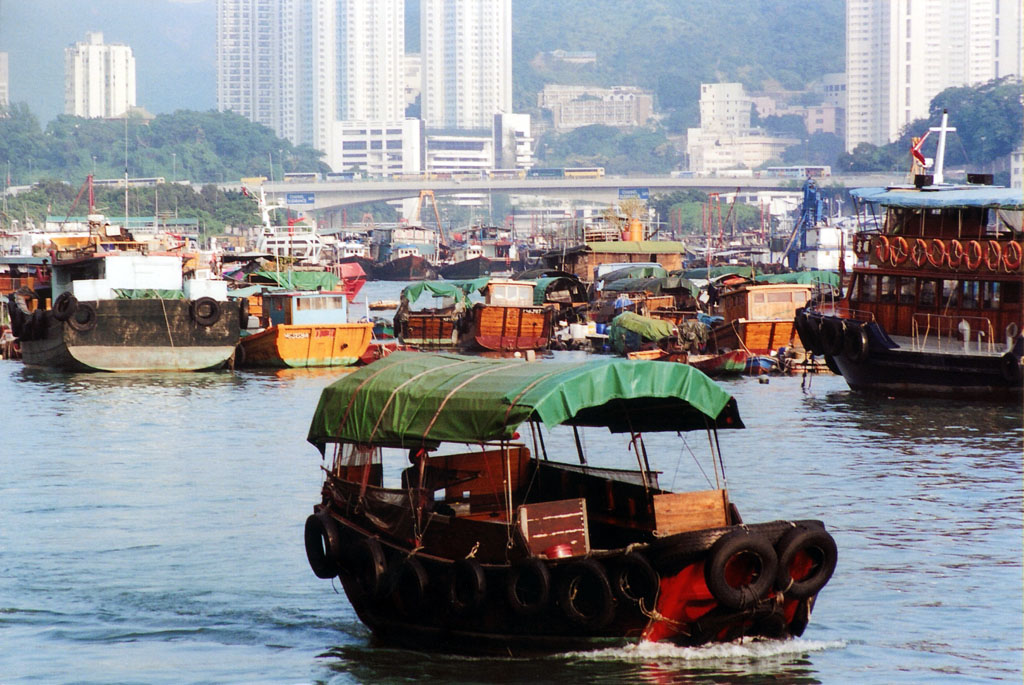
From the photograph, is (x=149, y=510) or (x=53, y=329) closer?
(x=149, y=510)

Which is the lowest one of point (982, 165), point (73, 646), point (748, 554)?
point (73, 646)

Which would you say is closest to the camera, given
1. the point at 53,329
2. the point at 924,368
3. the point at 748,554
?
the point at 748,554

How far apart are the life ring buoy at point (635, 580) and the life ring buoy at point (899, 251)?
22861 millimetres

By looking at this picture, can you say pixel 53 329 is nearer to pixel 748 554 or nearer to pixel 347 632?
pixel 347 632

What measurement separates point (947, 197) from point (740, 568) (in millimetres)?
22064

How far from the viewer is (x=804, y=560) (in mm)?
12930

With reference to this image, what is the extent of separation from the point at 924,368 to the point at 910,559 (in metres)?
15.5

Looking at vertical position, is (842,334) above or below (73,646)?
above

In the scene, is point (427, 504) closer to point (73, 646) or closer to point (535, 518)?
point (535, 518)

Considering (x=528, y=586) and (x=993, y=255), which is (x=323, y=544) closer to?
(x=528, y=586)

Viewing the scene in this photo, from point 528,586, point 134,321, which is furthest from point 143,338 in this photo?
point 528,586

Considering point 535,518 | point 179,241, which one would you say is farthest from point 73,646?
point 179,241

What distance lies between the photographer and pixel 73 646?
14750 mm

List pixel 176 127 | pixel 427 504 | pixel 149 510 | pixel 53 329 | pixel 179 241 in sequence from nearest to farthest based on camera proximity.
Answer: pixel 427 504, pixel 149 510, pixel 53 329, pixel 179 241, pixel 176 127
